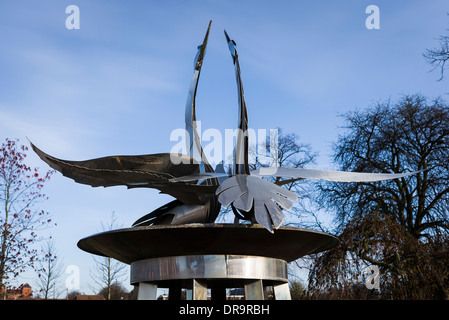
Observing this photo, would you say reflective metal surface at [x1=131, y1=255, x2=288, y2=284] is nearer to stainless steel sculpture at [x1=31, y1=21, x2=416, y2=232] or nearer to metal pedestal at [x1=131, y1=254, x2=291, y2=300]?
metal pedestal at [x1=131, y1=254, x2=291, y2=300]

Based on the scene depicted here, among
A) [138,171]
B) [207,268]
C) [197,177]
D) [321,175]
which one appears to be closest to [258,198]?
[197,177]

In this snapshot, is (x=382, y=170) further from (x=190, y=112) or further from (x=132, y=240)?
(x=132, y=240)

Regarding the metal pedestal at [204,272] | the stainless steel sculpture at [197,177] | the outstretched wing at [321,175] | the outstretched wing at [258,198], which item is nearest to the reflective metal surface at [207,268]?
the metal pedestal at [204,272]

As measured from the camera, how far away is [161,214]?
851 centimetres

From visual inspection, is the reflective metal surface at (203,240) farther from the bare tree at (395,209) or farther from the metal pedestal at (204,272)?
the bare tree at (395,209)

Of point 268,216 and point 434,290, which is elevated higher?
point 268,216

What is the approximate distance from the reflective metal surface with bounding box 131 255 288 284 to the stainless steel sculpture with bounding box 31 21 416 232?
707mm

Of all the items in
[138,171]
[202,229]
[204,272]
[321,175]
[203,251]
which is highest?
[321,175]

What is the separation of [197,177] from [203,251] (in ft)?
3.59

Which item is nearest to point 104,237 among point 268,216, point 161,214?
point 161,214

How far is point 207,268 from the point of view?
23.9 ft

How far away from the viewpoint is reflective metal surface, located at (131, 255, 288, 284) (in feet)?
23.9

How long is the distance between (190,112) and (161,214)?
1.87 meters

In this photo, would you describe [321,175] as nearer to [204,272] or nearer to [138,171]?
[204,272]
